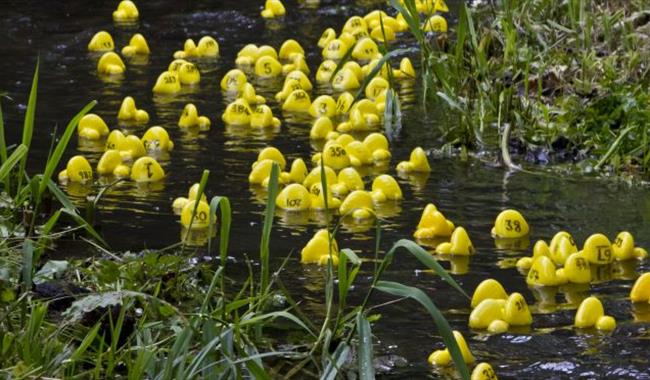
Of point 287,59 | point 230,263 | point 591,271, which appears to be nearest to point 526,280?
point 591,271

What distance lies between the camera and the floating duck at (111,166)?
705cm

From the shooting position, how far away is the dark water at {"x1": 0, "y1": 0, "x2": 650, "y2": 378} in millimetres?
4820

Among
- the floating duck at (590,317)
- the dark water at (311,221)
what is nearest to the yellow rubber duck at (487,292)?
the dark water at (311,221)

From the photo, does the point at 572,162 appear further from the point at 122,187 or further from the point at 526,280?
the point at 122,187

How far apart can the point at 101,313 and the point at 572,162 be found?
11.6ft

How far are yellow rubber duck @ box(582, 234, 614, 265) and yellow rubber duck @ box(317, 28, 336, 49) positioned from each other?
445cm

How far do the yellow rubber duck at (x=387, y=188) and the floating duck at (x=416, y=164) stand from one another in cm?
41

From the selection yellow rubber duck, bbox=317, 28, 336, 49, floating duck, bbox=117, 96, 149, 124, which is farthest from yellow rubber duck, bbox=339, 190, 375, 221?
yellow rubber duck, bbox=317, 28, 336, 49

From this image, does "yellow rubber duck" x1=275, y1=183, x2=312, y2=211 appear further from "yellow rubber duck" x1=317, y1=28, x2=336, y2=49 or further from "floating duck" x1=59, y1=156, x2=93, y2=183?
"yellow rubber duck" x1=317, y1=28, x2=336, y2=49

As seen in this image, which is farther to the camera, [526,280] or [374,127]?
[374,127]

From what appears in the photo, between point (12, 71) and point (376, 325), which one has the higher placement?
point (12, 71)

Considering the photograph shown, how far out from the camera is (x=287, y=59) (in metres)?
9.60

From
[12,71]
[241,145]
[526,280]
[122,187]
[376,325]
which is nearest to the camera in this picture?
[376,325]

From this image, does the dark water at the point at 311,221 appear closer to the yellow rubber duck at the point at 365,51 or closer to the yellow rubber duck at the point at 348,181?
the yellow rubber duck at the point at 348,181
